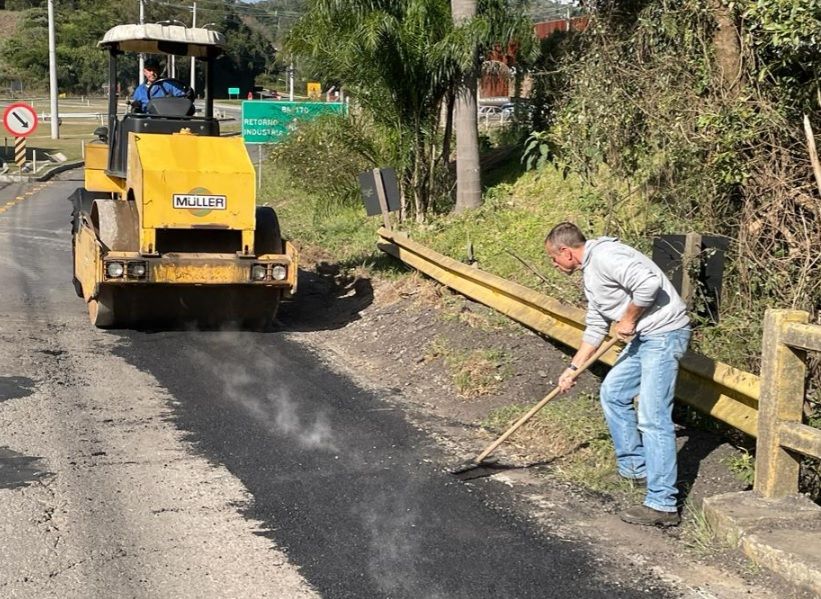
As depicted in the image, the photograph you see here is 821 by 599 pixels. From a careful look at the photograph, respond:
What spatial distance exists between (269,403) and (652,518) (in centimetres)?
319

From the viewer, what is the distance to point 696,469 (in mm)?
6199

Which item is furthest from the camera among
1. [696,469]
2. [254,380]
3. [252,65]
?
[252,65]

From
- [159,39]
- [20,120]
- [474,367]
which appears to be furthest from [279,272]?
[20,120]

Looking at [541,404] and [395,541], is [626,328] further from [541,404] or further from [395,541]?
[395,541]

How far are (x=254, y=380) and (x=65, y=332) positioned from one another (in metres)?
2.43

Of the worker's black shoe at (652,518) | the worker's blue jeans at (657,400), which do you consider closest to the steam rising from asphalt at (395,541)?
the worker's black shoe at (652,518)

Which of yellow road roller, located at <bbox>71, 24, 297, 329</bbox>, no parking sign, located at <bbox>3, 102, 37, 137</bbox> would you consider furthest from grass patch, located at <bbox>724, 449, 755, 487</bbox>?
no parking sign, located at <bbox>3, 102, 37, 137</bbox>

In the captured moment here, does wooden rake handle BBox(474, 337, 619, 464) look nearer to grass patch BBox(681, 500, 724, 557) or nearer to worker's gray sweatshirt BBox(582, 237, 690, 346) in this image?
worker's gray sweatshirt BBox(582, 237, 690, 346)

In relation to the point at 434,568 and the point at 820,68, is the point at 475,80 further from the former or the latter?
the point at 434,568

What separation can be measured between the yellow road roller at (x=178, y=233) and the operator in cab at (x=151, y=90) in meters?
0.02

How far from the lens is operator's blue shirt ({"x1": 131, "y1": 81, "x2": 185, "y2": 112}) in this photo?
10.7m

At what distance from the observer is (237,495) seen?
580 centimetres

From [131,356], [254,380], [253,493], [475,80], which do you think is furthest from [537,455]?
[475,80]

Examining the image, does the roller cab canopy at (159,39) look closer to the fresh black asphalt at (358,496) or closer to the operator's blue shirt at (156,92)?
the operator's blue shirt at (156,92)
